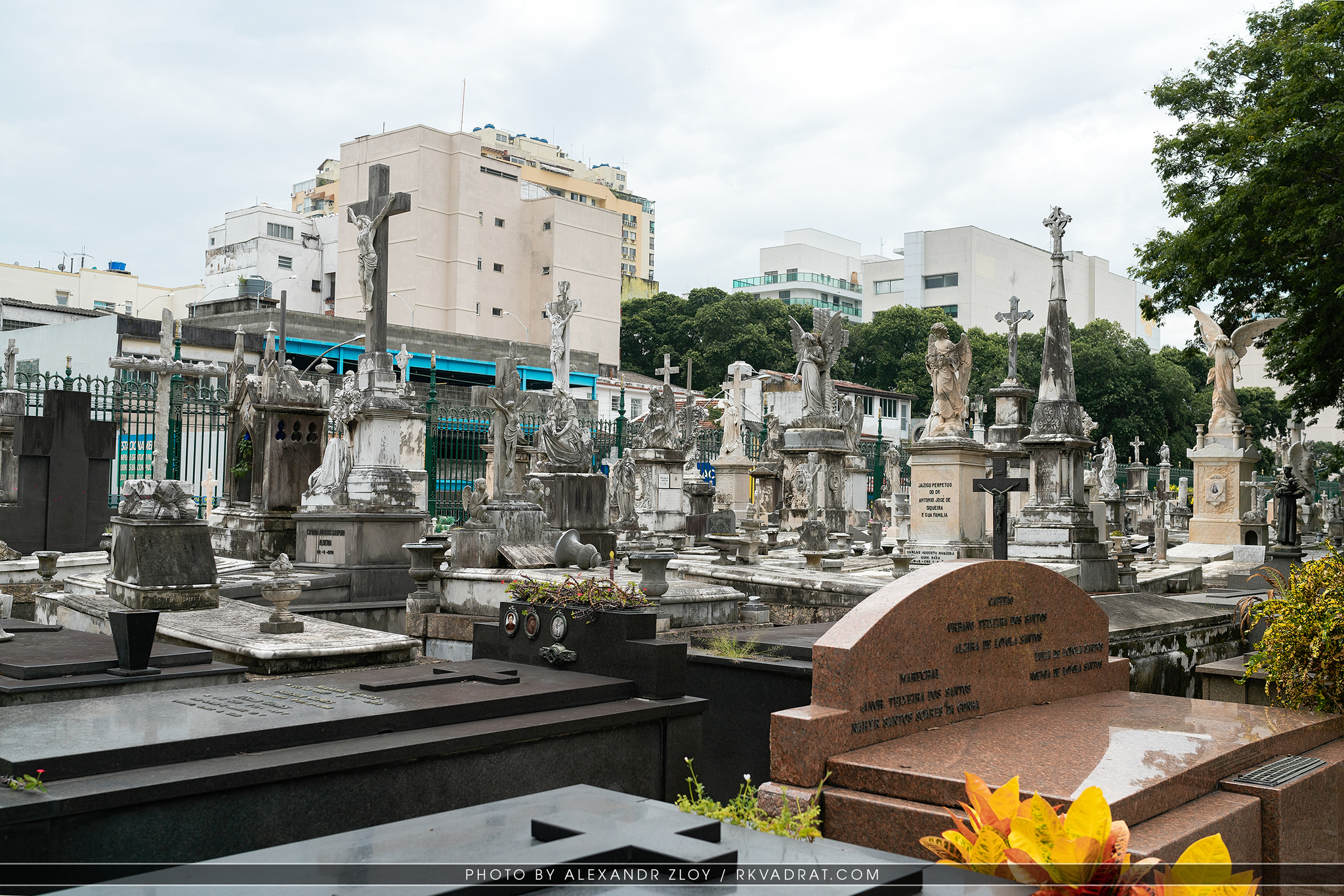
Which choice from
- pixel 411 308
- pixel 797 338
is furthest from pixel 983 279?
pixel 797 338

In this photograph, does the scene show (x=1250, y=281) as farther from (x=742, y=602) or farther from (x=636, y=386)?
(x=636, y=386)

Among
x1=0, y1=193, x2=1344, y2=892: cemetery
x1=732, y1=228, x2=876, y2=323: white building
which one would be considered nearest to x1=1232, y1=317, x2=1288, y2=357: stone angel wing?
x1=0, y1=193, x2=1344, y2=892: cemetery

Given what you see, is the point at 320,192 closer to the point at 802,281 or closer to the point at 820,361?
the point at 802,281

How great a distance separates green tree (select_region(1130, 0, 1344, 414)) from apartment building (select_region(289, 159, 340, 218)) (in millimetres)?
63457

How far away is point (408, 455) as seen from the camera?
13.5m

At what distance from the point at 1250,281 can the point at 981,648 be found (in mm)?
15508

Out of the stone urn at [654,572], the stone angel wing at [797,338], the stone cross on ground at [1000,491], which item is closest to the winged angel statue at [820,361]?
the stone angel wing at [797,338]

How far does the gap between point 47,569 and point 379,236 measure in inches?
237

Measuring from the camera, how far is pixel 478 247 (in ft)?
182

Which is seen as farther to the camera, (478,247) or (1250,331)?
(478,247)

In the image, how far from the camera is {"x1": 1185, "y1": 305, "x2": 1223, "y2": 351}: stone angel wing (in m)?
21.5

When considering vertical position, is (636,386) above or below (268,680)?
above

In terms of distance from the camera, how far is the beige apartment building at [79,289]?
50594 millimetres

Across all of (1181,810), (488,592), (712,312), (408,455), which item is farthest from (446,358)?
(1181,810)
